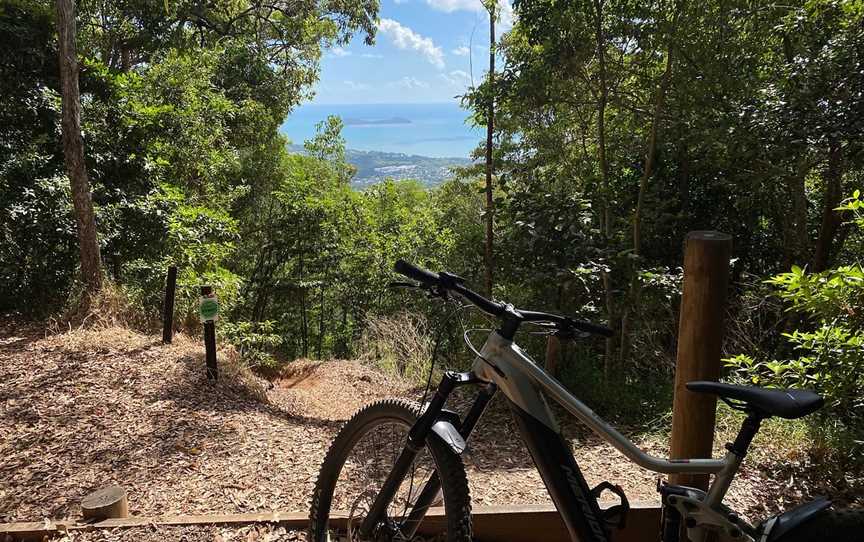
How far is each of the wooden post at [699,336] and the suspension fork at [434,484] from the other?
Result: 80 cm

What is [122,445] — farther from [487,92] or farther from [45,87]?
[45,87]

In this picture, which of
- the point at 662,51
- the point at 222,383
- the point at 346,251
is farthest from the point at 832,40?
the point at 346,251

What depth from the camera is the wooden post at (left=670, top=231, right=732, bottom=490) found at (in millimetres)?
1866

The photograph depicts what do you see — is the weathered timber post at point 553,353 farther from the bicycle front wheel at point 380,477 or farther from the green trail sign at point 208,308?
the green trail sign at point 208,308

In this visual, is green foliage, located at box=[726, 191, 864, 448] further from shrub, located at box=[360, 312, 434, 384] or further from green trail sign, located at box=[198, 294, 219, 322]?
shrub, located at box=[360, 312, 434, 384]

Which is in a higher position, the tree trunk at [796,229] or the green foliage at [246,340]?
Answer: the tree trunk at [796,229]

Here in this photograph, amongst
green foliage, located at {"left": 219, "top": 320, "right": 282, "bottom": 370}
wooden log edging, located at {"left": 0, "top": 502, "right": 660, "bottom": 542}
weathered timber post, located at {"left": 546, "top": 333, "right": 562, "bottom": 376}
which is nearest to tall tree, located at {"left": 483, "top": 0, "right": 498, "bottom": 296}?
weathered timber post, located at {"left": 546, "top": 333, "right": 562, "bottom": 376}

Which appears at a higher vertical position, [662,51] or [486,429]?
[662,51]

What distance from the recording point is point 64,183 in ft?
18.9

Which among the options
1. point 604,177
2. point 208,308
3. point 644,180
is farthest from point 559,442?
point 604,177

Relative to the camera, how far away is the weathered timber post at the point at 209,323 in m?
4.40

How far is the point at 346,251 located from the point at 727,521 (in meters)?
12.8

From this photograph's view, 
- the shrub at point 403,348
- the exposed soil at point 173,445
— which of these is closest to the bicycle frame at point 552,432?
the exposed soil at point 173,445

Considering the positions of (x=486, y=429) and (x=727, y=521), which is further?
(x=486, y=429)
